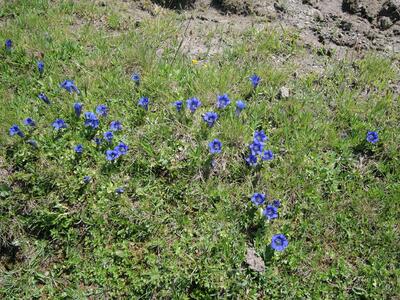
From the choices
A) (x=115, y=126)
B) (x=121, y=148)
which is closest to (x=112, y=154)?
(x=121, y=148)

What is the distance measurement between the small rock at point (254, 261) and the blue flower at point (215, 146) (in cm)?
82

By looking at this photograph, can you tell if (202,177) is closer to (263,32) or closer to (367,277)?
(367,277)

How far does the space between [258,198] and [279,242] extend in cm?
36

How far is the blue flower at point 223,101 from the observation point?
3570 mm

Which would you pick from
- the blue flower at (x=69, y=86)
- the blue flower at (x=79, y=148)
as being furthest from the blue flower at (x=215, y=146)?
the blue flower at (x=69, y=86)

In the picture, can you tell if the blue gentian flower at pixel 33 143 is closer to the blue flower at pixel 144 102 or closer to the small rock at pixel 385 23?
the blue flower at pixel 144 102

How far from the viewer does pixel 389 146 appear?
138 inches

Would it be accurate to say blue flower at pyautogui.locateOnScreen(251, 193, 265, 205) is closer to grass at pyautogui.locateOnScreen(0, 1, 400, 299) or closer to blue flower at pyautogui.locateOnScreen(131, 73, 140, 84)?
grass at pyautogui.locateOnScreen(0, 1, 400, 299)

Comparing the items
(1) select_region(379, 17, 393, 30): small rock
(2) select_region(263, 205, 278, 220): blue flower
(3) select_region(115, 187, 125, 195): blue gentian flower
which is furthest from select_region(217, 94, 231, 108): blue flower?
(1) select_region(379, 17, 393, 30): small rock

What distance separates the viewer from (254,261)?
117 inches

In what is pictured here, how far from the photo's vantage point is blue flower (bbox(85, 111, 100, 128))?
346 cm

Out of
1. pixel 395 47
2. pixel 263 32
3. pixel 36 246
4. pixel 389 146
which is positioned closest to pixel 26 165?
pixel 36 246

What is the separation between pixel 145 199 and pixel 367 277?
1.77 meters

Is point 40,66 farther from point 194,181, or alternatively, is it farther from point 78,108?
point 194,181
